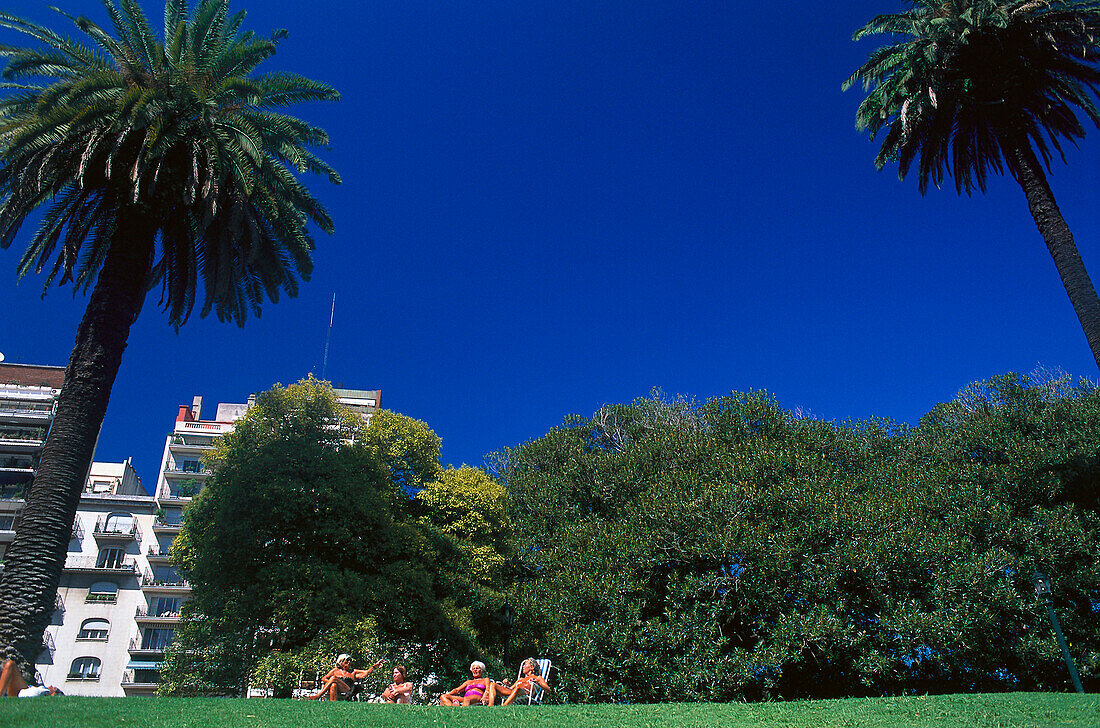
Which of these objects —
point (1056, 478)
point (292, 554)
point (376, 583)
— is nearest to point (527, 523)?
point (376, 583)

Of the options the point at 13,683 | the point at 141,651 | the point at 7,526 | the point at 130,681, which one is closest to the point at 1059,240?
the point at 13,683

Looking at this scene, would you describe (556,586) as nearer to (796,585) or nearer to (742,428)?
(796,585)

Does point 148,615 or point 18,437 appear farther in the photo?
point 18,437

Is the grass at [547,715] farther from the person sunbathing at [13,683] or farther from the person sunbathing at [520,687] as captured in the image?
the person sunbathing at [520,687]

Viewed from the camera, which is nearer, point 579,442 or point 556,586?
point 556,586

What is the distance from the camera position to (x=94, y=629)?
1976 inches

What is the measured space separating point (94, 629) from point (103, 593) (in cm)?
251

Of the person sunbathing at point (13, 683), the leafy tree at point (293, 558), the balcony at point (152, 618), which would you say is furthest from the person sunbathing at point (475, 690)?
the balcony at point (152, 618)

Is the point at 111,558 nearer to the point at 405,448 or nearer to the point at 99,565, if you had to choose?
the point at 99,565

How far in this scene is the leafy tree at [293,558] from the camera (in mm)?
21922

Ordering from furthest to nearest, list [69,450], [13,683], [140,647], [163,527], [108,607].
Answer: [163,527], [108,607], [140,647], [69,450], [13,683]

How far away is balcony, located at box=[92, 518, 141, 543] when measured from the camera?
173 ft

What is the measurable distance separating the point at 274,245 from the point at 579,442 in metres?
15.3

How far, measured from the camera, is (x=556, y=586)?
22719mm
